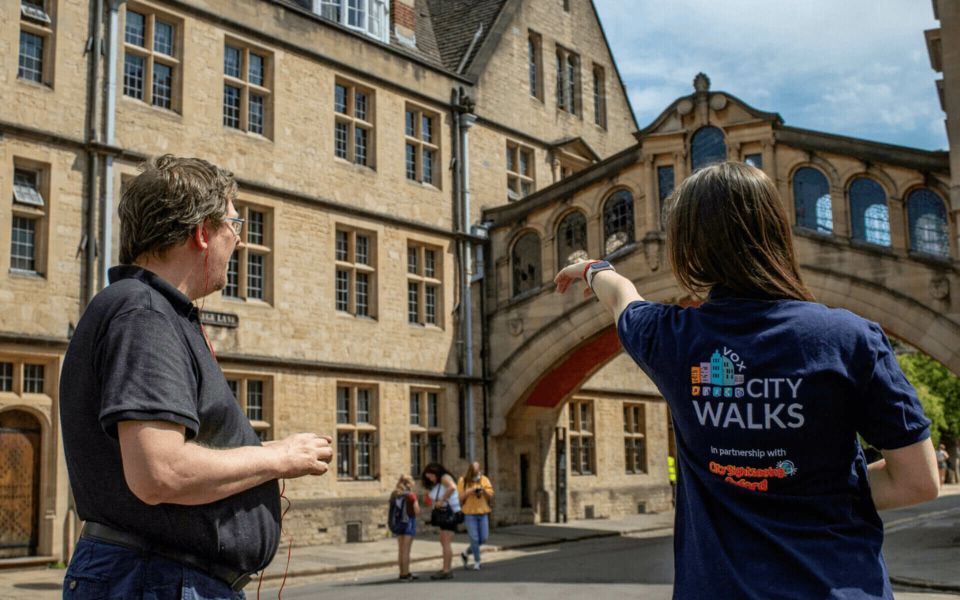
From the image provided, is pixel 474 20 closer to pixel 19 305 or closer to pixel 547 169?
pixel 547 169

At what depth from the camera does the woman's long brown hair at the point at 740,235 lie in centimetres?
215

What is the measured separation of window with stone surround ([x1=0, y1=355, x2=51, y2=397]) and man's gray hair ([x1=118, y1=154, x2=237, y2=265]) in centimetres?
1423

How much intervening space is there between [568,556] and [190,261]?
15.3m

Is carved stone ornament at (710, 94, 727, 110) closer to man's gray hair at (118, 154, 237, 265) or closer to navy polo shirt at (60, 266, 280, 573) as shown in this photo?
man's gray hair at (118, 154, 237, 265)

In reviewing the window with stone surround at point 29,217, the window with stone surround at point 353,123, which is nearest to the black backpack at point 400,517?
the window with stone surround at point 29,217

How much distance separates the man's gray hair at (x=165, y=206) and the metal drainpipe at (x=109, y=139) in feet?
48.6

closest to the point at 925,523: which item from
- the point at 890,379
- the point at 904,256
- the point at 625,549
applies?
the point at 904,256

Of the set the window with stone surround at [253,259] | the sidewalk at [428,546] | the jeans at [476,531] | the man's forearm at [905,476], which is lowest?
the sidewalk at [428,546]

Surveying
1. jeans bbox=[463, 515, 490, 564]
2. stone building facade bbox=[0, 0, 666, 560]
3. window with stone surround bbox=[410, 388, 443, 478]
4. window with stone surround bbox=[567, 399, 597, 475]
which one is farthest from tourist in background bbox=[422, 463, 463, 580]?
window with stone surround bbox=[567, 399, 597, 475]

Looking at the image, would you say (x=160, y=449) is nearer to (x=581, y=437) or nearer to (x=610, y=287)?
(x=610, y=287)

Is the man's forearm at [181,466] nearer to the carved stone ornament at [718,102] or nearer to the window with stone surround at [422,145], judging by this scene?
the carved stone ornament at [718,102]

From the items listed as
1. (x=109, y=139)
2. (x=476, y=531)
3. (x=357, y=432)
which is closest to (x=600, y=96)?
(x=357, y=432)

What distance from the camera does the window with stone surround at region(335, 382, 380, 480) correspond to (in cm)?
2047

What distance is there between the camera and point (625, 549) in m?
18.4
